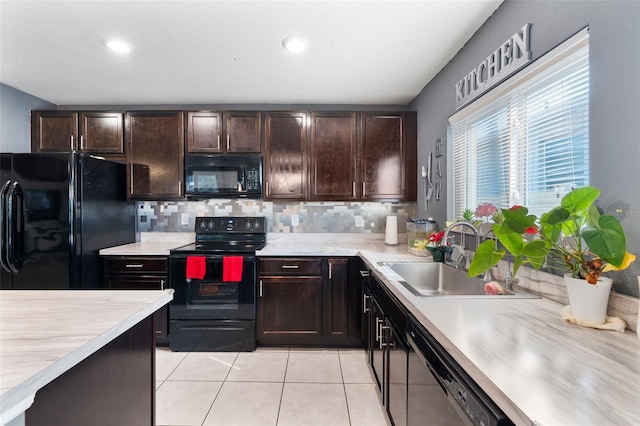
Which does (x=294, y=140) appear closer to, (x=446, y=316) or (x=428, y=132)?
(x=428, y=132)

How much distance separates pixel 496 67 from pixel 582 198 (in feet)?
3.70

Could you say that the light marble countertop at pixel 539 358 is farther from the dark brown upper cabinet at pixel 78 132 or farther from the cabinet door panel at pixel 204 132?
the dark brown upper cabinet at pixel 78 132

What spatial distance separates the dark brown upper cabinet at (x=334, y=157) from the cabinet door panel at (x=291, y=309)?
0.89 metres

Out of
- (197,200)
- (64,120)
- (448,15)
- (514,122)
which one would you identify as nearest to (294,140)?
(197,200)

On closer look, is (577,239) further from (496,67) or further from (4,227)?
(4,227)

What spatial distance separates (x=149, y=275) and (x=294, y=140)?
6.02 ft

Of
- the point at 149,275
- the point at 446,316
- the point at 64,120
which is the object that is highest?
the point at 64,120

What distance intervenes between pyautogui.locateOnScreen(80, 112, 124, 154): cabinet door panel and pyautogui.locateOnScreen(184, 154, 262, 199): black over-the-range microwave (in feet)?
2.46

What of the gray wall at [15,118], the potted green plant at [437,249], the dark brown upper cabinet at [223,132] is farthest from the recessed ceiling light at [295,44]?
the gray wall at [15,118]

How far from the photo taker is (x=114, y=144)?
307cm

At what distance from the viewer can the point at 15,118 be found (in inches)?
115

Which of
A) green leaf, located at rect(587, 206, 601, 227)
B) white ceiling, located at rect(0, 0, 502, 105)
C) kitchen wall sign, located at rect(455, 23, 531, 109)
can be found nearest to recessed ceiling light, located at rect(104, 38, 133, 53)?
white ceiling, located at rect(0, 0, 502, 105)

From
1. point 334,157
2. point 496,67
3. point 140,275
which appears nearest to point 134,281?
point 140,275

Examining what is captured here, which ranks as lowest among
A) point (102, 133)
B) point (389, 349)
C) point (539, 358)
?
point (389, 349)
